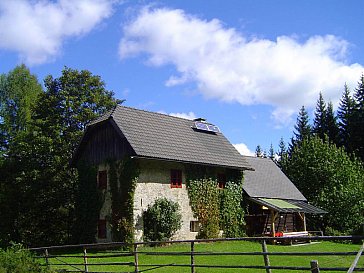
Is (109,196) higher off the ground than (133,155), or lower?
lower

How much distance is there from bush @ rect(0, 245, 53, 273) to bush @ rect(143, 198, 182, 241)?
36.5 feet

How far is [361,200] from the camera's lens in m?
37.8

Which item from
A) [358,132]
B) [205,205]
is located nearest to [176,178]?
[205,205]

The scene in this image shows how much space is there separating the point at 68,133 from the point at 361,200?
2484 centimetres

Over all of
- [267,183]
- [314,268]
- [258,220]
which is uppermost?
[267,183]

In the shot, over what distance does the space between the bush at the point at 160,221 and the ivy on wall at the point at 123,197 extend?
0.96 meters

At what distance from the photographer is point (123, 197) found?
990 inches

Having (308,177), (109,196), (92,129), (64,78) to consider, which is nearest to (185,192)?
(109,196)

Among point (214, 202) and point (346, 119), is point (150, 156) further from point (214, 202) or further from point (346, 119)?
point (346, 119)

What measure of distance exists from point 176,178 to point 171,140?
241cm

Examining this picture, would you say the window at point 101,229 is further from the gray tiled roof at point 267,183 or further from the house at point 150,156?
the gray tiled roof at point 267,183

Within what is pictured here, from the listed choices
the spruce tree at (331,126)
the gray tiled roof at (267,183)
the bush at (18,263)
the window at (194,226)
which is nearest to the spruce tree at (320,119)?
the spruce tree at (331,126)

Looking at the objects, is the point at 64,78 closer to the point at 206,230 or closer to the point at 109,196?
the point at 109,196

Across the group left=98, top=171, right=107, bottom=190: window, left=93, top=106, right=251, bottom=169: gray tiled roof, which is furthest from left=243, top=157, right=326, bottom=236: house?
left=98, top=171, right=107, bottom=190: window
